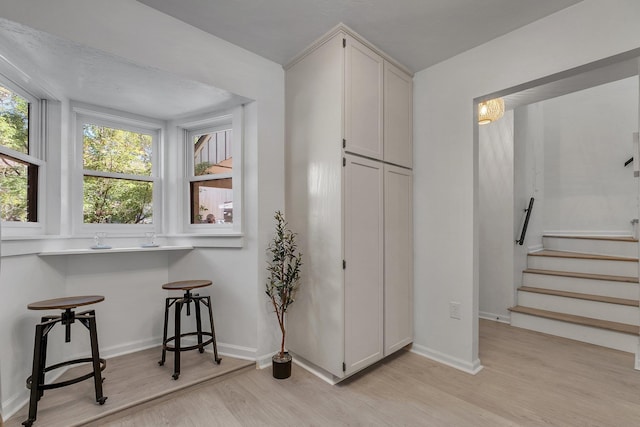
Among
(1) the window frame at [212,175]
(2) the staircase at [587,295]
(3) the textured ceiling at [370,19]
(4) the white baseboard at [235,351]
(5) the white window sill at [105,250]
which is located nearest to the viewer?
(3) the textured ceiling at [370,19]

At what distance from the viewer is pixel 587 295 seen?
3.06 meters

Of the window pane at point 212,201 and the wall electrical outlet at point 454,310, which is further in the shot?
the window pane at point 212,201

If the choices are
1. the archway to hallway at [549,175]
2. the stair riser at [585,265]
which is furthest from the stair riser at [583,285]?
the stair riser at [585,265]

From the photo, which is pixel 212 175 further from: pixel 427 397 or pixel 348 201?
pixel 427 397

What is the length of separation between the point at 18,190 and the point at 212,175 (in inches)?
52.7

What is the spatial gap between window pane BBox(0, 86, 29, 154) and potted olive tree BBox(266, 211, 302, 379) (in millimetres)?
1861

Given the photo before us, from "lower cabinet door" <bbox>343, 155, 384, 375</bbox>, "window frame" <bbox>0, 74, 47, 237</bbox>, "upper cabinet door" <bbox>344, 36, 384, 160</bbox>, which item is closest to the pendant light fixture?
"upper cabinet door" <bbox>344, 36, 384, 160</bbox>

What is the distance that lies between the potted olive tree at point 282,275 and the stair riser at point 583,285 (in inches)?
115

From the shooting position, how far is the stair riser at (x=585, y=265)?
3.09 meters

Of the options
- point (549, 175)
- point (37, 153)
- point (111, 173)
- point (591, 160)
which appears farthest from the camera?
point (549, 175)

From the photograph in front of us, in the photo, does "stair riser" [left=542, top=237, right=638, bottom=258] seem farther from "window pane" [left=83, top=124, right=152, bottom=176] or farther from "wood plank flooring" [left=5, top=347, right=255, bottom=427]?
"window pane" [left=83, top=124, right=152, bottom=176]

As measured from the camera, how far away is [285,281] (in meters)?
2.31

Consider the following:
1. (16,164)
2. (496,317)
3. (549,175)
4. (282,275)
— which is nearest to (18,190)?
(16,164)

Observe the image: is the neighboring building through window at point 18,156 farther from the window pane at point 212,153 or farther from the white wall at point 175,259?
the window pane at point 212,153
